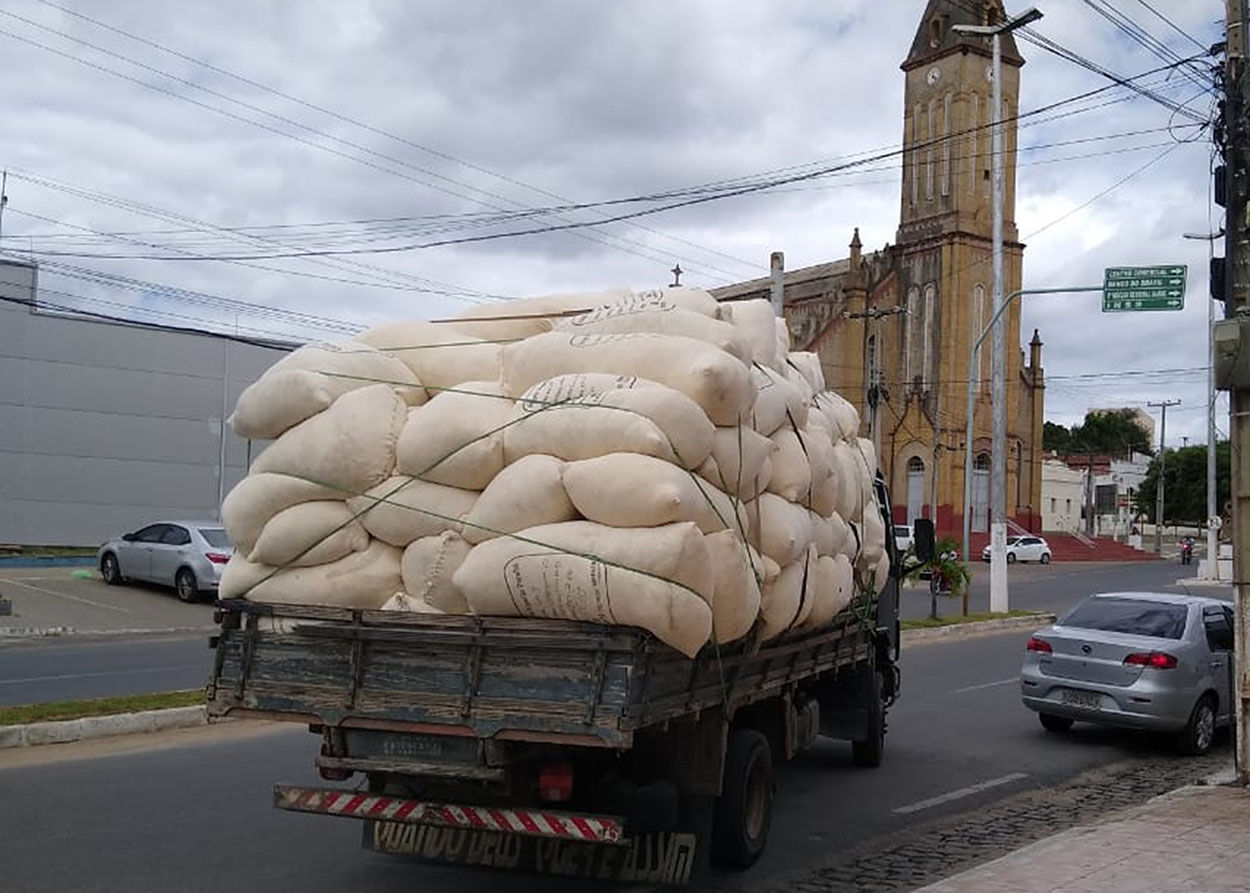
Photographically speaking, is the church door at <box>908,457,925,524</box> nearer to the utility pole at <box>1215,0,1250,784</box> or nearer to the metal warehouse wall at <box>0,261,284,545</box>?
the metal warehouse wall at <box>0,261,284,545</box>

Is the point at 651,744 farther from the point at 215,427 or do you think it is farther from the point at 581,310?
the point at 215,427

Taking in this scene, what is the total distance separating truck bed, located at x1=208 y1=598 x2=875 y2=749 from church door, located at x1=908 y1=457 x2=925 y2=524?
53.7 m

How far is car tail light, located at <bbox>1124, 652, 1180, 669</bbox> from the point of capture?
38.8ft

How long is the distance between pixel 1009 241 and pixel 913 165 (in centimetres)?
548

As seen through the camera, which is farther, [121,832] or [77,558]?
[77,558]

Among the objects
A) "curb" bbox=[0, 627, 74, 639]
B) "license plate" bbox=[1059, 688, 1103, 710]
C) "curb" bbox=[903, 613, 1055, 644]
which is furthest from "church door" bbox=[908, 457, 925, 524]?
"license plate" bbox=[1059, 688, 1103, 710]

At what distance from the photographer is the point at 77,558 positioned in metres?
27.4

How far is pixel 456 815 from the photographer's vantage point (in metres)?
5.98

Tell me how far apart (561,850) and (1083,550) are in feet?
206

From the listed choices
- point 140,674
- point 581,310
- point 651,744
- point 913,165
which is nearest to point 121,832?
point 651,744

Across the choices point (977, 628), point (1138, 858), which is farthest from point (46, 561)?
point (1138, 858)

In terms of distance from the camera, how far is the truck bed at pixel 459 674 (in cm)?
561

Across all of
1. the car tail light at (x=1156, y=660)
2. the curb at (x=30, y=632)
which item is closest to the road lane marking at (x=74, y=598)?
the curb at (x=30, y=632)

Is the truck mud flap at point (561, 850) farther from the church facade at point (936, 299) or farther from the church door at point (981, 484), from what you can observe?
the church door at point (981, 484)
